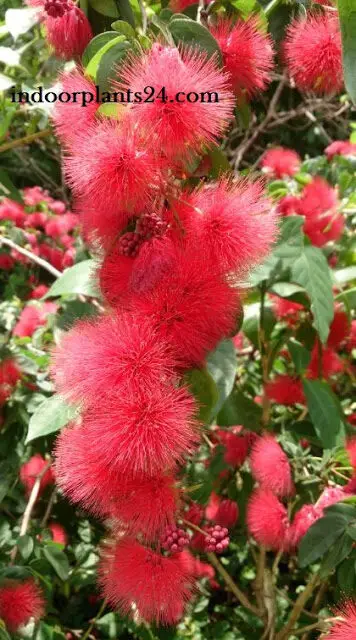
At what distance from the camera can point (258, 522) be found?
3.57 feet

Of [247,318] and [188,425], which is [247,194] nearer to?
[188,425]

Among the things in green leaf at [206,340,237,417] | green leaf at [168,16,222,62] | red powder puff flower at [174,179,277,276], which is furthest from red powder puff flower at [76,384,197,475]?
green leaf at [168,16,222,62]

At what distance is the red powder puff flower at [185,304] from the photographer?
0.58 metres

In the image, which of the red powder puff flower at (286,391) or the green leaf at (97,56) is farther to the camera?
the red powder puff flower at (286,391)

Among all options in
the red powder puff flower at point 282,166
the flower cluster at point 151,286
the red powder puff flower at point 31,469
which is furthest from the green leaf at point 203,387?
the red powder puff flower at point 282,166

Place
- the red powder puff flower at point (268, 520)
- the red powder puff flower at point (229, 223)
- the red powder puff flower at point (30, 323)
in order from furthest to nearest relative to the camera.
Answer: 1. the red powder puff flower at point (30, 323)
2. the red powder puff flower at point (268, 520)
3. the red powder puff flower at point (229, 223)

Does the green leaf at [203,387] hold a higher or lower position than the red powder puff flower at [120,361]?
lower

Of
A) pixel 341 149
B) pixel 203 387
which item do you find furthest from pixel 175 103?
pixel 341 149

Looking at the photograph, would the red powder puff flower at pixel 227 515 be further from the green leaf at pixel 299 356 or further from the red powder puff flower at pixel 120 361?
the red powder puff flower at pixel 120 361

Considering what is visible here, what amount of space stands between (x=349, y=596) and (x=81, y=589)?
0.92 meters

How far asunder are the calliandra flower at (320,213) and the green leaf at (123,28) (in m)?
0.77

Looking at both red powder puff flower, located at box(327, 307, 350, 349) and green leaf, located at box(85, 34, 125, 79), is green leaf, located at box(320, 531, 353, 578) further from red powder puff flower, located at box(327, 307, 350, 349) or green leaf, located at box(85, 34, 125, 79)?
green leaf, located at box(85, 34, 125, 79)

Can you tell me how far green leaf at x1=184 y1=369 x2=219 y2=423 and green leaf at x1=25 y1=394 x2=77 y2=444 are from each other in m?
0.19

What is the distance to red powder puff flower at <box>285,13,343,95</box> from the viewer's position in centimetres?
78
